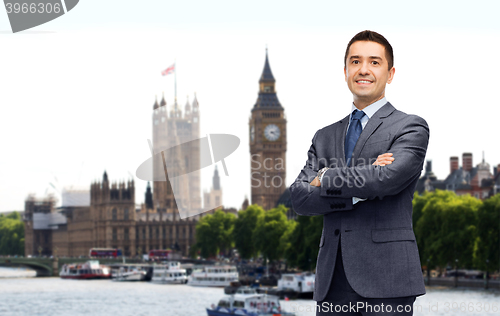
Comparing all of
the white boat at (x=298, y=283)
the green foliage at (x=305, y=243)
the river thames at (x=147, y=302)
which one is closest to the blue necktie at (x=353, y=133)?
the river thames at (x=147, y=302)

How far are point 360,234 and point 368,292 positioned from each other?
267 mm

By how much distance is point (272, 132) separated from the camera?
502ft

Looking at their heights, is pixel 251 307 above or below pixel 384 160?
below

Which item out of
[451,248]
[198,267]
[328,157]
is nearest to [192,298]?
[451,248]

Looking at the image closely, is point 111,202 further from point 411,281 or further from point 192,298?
point 411,281

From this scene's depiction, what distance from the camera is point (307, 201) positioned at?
13.1 ft

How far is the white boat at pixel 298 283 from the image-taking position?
58.9 meters

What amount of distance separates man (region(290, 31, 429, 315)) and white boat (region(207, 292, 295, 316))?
42.4m

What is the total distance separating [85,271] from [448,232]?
57.1 metres

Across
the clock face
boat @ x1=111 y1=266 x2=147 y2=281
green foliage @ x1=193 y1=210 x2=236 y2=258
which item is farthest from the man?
the clock face

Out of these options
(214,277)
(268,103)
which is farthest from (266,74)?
(214,277)

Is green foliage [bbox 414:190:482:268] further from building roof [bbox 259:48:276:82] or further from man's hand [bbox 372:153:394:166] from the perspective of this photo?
building roof [bbox 259:48:276:82]

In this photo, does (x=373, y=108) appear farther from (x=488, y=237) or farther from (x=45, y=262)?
(x=45, y=262)

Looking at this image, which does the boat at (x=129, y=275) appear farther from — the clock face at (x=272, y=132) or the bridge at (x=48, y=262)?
the clock face at (x=272, y=132)
